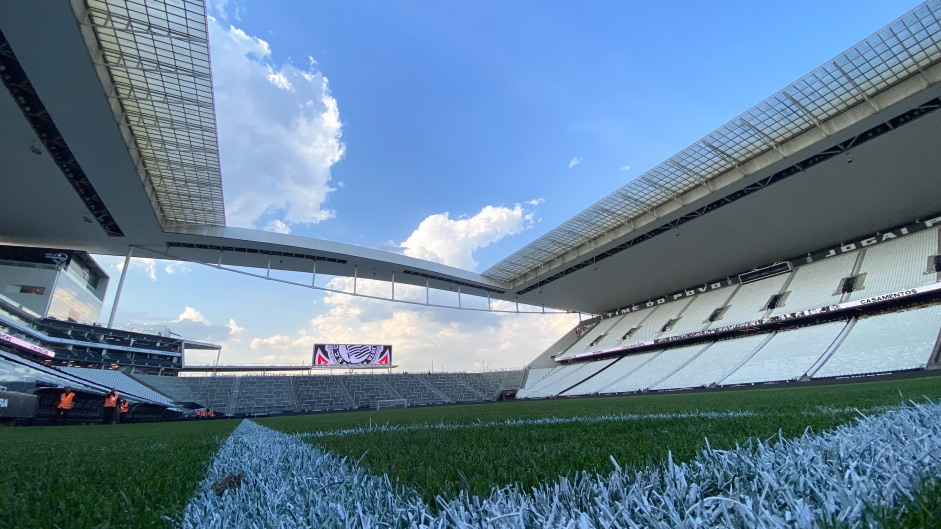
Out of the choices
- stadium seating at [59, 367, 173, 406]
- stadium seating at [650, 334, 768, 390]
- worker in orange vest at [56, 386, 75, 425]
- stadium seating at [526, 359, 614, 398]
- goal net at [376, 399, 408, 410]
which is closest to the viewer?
worker in orange vest at [56, 386, 75, 425]

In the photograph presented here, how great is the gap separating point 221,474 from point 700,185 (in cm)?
2084

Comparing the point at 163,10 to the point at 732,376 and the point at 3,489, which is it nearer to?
the point at 3,489

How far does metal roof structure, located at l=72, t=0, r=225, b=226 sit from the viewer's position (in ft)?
32.2

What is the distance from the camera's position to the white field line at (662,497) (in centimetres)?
71

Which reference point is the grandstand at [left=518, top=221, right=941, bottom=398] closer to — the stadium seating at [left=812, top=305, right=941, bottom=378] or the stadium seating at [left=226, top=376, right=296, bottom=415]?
→ the stadium seating at [left=812, top=305, right=941, bottom=378]

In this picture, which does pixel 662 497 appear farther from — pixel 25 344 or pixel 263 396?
pixel 263 396

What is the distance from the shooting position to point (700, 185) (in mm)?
18406

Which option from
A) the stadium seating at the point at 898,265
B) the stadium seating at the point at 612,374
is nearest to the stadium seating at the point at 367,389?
the stadium seating at the point at 612,374

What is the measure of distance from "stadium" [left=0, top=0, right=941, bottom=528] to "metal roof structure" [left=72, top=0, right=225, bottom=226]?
82 mm

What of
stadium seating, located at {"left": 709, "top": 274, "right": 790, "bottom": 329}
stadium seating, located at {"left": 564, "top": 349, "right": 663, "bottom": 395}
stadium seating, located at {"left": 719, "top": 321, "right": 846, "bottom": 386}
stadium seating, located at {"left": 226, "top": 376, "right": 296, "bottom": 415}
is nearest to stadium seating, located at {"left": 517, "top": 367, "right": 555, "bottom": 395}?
Answer: stadium seating, located at {"left": 564, "top": 349, "right": 663, "bottom": 395}

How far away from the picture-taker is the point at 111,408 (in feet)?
48.5

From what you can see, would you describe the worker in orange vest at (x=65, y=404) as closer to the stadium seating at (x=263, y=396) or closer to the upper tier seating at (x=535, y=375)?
the stadium seating at (x=263, y=396)

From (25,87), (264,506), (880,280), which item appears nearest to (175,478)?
(264,506)

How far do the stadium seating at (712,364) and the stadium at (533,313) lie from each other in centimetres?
22
